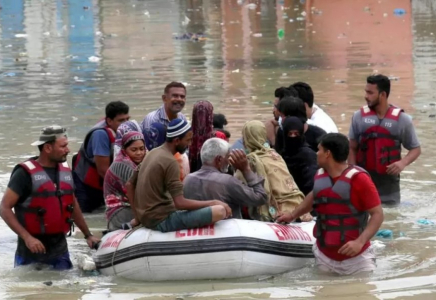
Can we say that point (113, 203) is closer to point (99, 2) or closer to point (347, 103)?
point (347, 103)

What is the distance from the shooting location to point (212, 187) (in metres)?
7.65

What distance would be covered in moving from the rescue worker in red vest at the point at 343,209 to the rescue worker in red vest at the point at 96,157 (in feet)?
8.74

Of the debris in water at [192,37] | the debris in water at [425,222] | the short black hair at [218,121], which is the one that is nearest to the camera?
the debris in water at [425,222]

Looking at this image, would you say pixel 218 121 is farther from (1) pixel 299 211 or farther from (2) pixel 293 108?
(1) pixel 299 211

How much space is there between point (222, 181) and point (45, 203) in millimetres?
1267

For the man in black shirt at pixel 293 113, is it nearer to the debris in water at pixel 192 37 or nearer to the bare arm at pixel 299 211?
the bare arm at pixel 299 211

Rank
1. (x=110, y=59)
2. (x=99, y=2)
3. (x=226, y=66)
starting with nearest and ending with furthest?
1. (x=226, y=66)
2. (x=110, y=59)
3. (x=99, y=2)

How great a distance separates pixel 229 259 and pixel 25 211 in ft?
4.85

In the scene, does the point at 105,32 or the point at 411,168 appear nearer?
the point at 411,168

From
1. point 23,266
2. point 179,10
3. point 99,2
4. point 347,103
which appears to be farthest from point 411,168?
point 99,2

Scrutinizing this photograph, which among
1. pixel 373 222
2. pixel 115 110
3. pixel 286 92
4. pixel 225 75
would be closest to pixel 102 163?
pixel 115 110

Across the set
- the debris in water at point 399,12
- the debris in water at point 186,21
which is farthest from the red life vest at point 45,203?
the debris in water at point 399,12

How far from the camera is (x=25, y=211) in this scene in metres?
7.50

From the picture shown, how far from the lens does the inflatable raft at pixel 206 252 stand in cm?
740
